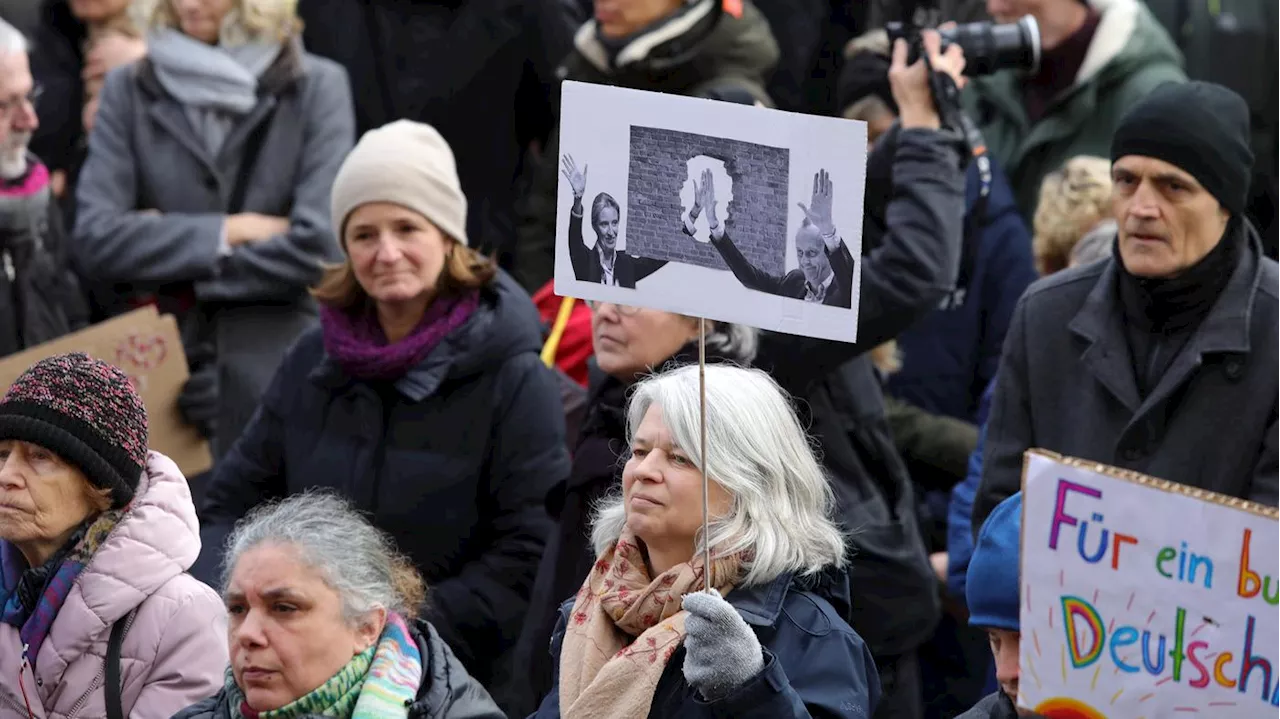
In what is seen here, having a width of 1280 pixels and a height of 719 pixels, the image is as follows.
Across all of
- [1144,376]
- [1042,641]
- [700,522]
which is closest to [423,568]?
[700,522]

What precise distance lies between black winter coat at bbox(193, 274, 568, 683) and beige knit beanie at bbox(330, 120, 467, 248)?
310mm

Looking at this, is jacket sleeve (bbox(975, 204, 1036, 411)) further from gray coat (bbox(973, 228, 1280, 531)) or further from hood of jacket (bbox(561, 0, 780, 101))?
gray coat (bbox(973, 228, 1280, 531))

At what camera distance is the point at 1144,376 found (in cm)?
466

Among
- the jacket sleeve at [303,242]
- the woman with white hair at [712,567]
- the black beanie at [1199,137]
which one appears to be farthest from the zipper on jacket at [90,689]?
the jacket sleeve at [303,242]

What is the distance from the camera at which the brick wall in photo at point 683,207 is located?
3.77 metres

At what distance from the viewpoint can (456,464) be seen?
5234 millimetres

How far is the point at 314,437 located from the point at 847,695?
2.02 metres

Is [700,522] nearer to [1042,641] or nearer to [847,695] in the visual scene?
[847,695]

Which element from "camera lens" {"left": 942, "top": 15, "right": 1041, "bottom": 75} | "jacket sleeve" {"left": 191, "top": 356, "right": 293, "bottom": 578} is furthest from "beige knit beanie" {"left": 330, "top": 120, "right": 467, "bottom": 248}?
"camera lens" {"left": 942, "top": 15, "right": 1041, "bottom": 75}

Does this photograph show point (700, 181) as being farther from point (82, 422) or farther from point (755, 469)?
point (82, 422)

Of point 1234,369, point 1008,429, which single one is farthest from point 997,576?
point 1008,429

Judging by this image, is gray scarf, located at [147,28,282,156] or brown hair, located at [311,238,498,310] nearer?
brown hair, located at [311,238,498,310]

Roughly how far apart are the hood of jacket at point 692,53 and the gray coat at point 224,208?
0.97 meters

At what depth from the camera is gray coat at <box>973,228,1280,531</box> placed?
4480mm
